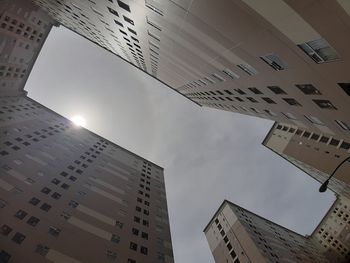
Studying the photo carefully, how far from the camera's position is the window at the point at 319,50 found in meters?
9.61

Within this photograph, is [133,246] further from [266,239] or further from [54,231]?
[266,239]

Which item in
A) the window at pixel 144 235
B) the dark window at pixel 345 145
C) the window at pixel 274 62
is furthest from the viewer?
the dark window at pixel 345 145

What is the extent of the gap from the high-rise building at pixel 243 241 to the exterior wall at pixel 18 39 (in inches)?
2268

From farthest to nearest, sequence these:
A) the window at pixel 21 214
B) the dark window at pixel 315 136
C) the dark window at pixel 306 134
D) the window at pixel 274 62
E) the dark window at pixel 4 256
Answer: the dark window at pixel 306 134
the dark window at pixel 315 136
the window at pixel 21 214
the dark window at pixel 4 256
the window at pixel 274 62

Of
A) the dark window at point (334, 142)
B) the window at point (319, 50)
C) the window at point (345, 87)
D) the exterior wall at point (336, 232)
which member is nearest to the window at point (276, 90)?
the window at point (345, 87)

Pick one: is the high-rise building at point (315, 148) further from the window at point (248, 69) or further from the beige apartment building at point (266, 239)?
the window at point (248, 69)

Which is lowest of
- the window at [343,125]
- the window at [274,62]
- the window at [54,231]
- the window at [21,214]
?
the window at [54,231]

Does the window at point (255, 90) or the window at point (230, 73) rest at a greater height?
the window at point (230, 73)

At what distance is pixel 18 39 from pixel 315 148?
2382 inches

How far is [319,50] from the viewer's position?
33.2 ft

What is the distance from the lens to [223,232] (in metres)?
67.1

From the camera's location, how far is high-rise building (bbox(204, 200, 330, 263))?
171ft

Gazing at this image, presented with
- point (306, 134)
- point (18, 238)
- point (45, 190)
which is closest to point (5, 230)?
point (18, 238)

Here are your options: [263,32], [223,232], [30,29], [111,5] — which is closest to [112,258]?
[111,5]
